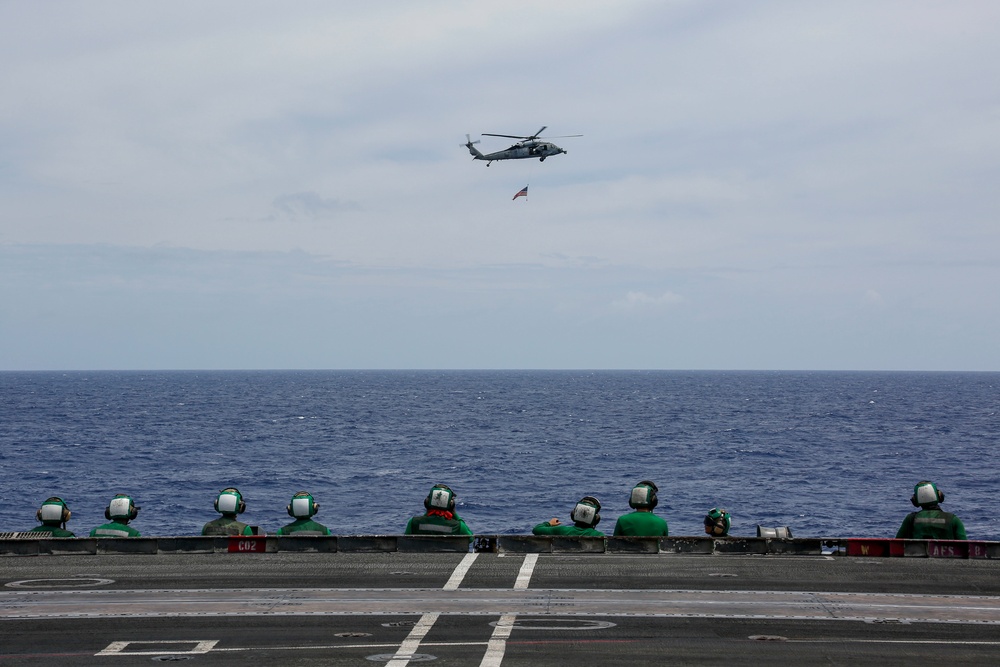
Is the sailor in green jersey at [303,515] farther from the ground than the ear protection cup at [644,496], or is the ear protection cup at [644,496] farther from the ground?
the ear protection cup at [644,496]

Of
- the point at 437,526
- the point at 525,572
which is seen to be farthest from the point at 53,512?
the point at 525,572

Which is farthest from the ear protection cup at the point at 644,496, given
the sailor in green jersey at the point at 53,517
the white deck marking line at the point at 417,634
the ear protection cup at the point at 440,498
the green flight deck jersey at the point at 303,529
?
the sailor in green jersey at the point at 53,517

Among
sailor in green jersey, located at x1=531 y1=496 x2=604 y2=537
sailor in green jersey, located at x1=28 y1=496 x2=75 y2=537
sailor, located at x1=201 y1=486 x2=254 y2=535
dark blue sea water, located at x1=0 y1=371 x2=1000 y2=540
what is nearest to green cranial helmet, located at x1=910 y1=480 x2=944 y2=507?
sailor in green jersey, located at x1=531 y1=496 x2=604 y2=537

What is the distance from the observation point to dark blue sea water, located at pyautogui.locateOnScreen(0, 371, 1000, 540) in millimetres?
59750

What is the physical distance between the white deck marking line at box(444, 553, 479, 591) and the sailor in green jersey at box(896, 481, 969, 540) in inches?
334

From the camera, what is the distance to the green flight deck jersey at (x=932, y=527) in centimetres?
2200

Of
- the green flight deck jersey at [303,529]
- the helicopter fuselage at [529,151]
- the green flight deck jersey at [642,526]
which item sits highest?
the helicopter fuselage at [529,151]

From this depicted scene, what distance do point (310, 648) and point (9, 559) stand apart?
32.3ft

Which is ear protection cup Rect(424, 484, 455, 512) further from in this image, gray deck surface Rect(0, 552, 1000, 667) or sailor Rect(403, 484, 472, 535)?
gray deck surface Rect(0, 552, 1000, 667)

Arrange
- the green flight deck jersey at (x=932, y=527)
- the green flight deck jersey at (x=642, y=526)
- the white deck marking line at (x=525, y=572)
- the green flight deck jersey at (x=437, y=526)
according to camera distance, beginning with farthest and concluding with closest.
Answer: the green flight deck jersey at (x=437, y=526) → the green flight deck jersey at (x=642, y=526) → the green flight deck jersey at (x=932, y=527) → the white deck marking line at (x=525, y=572)

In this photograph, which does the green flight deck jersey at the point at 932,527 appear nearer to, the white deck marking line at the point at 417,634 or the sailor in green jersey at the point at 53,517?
the white deck marking line at the point at 417,634

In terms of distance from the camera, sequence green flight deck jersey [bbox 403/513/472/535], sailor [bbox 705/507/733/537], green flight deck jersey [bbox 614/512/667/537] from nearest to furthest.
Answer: green flight deck jersey [bbox 614/512/667/537] → green flight deck jersey [bbox 403/513/472/535] → sailor [bbox 705/507/733/537]

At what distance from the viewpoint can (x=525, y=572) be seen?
65.3 feet

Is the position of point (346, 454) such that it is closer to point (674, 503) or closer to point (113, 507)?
point (674, 503)
